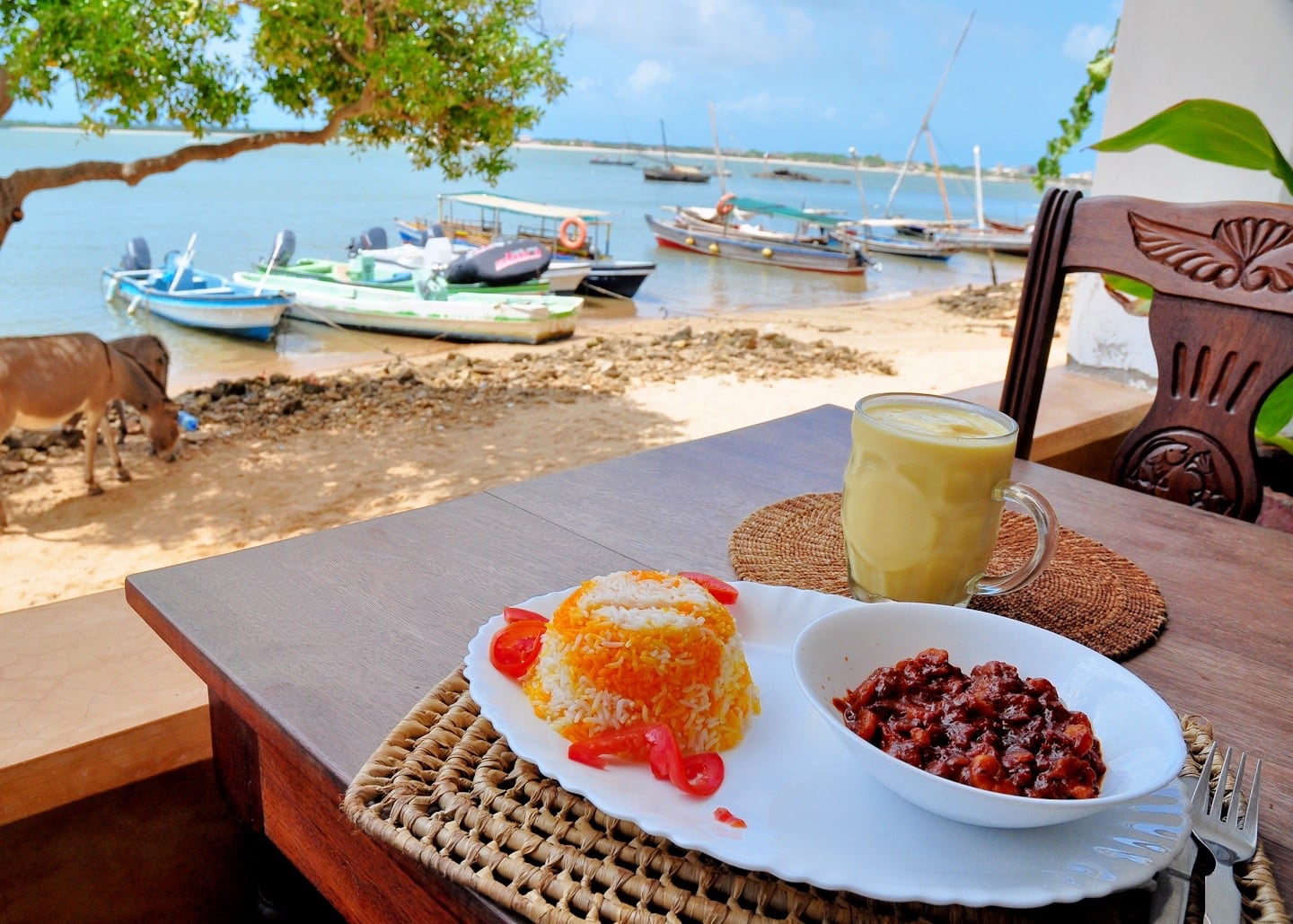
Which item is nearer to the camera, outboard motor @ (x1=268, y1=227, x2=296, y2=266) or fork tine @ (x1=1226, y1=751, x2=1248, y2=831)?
fork tine @ (x1=1226, y1=751, x2=1248, y2=831)

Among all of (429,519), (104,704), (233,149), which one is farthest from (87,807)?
(233,149)

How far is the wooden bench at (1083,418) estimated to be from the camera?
2.42m

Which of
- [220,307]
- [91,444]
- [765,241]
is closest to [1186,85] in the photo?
[91,444]

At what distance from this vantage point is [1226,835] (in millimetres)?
494

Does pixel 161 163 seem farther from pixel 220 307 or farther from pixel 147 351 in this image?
pixel 220 307

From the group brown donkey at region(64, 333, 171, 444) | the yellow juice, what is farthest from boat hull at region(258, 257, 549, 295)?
the yellow juice

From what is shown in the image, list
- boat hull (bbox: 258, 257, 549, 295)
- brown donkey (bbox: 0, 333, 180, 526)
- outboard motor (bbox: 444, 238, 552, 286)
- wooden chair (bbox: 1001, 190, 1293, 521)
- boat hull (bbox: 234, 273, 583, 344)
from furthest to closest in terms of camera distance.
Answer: outboard motor (bbox: 444, 238, 552, 286), boat hull (bbox: 258, 257, 549, 295), boat hull (bbox: 234, 273, 583, 344), brown donkey (bbox: 0, 333, 180, 526), wooden chair (bbox: 1001, 190, 1293, 521)

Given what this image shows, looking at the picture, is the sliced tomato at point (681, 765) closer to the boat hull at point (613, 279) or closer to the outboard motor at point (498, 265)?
the outboard motor at point (498, 265)

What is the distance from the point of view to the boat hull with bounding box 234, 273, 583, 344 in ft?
28.9

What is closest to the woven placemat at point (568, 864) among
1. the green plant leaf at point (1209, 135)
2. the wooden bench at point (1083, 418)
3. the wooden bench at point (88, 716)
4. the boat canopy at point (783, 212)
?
the wooden bench at point (88, 716)

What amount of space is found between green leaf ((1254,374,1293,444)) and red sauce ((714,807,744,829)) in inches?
45.8

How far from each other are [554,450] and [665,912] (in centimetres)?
483

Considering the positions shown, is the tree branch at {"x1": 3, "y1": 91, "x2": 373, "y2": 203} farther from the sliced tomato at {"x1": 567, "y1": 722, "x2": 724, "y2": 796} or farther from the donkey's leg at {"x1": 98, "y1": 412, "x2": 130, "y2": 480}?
the sliced tomato at {"x1": 567, "y1": 722, "x2": 724, "y2": 796}

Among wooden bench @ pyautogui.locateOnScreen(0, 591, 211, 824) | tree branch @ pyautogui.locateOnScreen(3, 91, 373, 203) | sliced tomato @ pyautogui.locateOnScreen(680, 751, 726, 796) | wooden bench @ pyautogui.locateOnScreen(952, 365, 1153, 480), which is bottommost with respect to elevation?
wooden bench @ pyautogui.locateOnScreen(0, 591, 211, 824)
